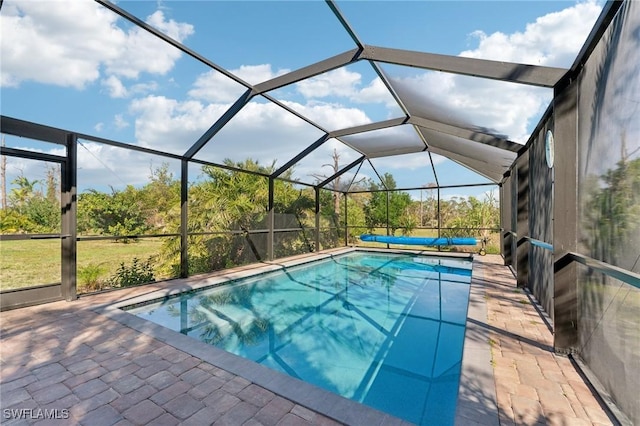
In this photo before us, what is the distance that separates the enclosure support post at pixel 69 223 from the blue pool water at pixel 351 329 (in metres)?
1.16

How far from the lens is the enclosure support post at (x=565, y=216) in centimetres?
274

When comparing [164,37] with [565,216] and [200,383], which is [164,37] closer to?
[200,383]

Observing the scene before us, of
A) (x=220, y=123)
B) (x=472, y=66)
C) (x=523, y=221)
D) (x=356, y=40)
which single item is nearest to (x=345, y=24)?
(x=356, y=40)

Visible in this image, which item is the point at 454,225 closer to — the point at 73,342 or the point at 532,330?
the point at 532,330

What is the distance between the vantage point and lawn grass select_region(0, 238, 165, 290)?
13.7 feet

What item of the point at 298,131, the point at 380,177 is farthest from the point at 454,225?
the point at 298,131

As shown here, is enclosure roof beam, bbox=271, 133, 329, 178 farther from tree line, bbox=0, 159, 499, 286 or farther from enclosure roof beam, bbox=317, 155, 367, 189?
enclosure roof beam, bbox=317, 155, 367, 189

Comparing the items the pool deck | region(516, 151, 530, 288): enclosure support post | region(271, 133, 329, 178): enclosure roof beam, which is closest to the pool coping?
the pool deck

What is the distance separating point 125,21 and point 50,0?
31.4 inches

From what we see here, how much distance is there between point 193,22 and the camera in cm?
393

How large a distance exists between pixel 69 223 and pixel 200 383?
4.03m

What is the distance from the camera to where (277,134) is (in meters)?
7.66

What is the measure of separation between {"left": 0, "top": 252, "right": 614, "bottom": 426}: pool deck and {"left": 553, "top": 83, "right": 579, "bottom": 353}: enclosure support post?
32 cm

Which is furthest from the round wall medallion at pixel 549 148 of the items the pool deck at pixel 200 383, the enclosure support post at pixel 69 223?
the enclosure support post at pixel 69 223
